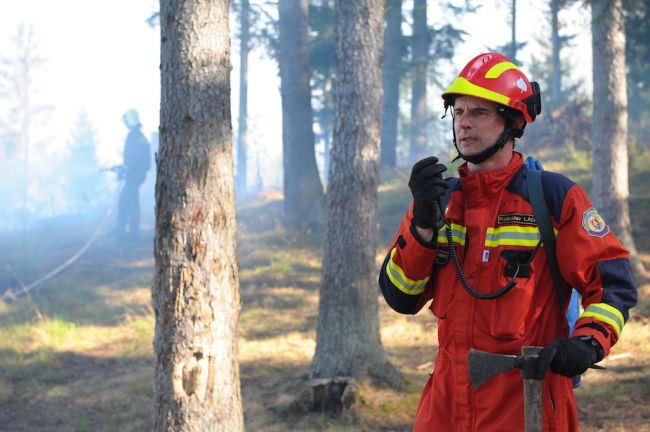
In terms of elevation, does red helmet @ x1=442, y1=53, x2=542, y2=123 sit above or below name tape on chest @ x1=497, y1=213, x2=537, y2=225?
above

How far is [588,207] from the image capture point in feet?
9.36

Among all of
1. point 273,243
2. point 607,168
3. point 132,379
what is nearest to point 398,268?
point 132,379

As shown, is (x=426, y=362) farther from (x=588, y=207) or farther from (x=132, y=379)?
(x=588, y=207)

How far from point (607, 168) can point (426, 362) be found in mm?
5132

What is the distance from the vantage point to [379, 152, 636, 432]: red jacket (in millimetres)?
2756

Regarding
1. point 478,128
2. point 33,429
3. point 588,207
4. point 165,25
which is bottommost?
point 33,429

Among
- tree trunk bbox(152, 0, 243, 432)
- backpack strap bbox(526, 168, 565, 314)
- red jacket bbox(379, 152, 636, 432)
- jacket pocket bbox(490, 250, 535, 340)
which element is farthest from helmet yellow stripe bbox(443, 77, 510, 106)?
tree trunk bbox(152, 0, 243, 432)

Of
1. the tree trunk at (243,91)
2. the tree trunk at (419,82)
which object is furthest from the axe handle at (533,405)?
the tree trunk at (243,91)

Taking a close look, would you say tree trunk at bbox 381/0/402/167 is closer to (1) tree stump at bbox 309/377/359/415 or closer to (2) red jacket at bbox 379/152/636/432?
(1) tree stump at bbox 309/377/359/415

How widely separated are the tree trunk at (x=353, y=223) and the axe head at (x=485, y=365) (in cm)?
522

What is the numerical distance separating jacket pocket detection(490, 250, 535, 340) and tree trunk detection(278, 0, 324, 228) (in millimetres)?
15068

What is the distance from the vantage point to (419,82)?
29219mm

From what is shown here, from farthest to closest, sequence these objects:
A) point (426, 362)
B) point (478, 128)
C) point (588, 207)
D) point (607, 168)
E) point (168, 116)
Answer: point (607, 168) → point (426, 362) → point (168, 116) → point (478, 128) → point (588, 207)

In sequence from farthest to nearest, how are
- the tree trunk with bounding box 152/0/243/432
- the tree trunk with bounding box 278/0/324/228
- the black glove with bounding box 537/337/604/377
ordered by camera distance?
the tree trunk with bounding box 278/0/324/228, the tree trunk with bounding box 152/0/243/432, the black glove with bounding box 537/337/604/377
